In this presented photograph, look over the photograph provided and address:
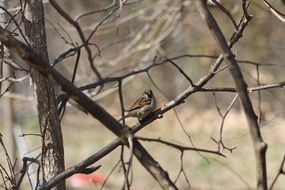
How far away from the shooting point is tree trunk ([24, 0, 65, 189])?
1501 millimetres

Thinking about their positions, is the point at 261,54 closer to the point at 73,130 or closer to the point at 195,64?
the point at 195,64

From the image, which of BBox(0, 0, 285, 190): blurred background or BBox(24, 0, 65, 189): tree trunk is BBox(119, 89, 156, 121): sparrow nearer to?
BBox(24, 0, 65, 189): tree trunk

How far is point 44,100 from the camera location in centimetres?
152

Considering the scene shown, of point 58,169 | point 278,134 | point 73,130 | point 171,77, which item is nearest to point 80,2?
point 171,77

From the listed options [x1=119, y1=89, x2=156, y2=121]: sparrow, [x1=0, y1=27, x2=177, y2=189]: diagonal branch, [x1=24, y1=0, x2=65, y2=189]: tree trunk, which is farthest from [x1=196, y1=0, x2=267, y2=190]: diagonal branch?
[x1=24, y1=0, x2=65, y2=189]: tree trunk

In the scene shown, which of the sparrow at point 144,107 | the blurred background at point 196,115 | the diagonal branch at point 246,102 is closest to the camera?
the diagonal branch at point 246,102

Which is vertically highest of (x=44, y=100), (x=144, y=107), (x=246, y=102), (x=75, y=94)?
(x=44, y=100)

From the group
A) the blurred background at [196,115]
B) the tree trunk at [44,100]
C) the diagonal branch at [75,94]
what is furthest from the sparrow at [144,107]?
the blurred background at [196,115]

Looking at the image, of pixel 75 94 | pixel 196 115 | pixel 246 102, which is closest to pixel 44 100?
pixel 75 94

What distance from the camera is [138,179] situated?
290 inches

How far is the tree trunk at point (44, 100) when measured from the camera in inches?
59.1

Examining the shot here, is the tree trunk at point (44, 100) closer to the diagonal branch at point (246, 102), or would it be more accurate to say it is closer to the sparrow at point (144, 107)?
the sparrow at point (144, 107)

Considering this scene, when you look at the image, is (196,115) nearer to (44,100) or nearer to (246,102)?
(44,100)

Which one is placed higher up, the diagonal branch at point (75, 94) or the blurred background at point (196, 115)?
the blurred background at point (196, 115)
